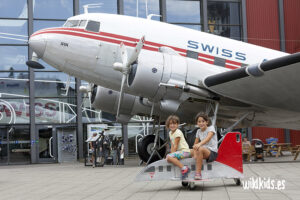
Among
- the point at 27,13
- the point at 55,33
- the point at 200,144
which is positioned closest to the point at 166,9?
the point at 27,13

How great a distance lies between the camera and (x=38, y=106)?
83.3ft

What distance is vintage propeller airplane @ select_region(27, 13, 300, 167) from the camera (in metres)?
12.9

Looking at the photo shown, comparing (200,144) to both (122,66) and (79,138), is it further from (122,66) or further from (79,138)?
Result: (79,138)

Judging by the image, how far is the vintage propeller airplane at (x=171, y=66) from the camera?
1290 cm

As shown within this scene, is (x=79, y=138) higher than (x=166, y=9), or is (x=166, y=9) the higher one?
(x=166, y=9)

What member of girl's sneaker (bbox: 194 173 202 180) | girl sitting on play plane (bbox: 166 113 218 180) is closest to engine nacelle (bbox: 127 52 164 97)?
girl sitting on play plane (bbox: 166 113 218 180)

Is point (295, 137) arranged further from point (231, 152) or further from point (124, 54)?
point (231, 152)

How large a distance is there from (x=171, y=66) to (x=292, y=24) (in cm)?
1852

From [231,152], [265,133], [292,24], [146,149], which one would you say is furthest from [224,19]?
[231,152]

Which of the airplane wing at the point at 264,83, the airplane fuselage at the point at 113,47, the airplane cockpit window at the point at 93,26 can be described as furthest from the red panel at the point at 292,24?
the airplane cockpit window at the point at 93,26

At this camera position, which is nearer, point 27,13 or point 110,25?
point 110,25

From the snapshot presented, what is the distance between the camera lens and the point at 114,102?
16578 mm

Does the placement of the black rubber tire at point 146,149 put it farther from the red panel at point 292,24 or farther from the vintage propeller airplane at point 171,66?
the red panel at point 292,24

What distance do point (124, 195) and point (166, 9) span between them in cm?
2161
